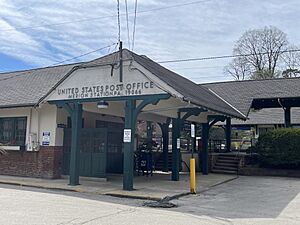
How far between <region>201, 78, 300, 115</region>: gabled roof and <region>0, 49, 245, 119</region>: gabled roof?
182 cm

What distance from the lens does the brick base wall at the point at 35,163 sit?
686 inches

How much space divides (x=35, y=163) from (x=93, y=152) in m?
3.15

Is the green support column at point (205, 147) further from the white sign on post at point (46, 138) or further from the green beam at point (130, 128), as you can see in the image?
the white sign on post at point (46, 138)

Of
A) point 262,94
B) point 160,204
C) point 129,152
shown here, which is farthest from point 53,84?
point 262,94

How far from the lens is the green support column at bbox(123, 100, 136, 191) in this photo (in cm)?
1367

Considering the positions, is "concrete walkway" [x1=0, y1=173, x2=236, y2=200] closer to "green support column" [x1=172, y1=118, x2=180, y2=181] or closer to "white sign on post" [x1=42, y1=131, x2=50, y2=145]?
"green support column" [x1=172, y1=118, x2=180, y2=181]

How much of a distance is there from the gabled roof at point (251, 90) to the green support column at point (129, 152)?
393 inches

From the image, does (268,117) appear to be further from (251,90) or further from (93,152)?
(93,152)

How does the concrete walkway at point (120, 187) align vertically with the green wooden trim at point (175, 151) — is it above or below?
below

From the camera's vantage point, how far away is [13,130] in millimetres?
18969

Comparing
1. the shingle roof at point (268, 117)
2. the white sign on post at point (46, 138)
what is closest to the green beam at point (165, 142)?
the white sign on post at point (46, 138)

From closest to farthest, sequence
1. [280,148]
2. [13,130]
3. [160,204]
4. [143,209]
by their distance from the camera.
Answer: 1. [143,209]
2. [160,204]
3. [13,130]
4. [280,148]

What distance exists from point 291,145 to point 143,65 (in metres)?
10.3

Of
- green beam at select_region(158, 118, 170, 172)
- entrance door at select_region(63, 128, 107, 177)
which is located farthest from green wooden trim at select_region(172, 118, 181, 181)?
green beam at select_region(158, 118, 170, 172)
